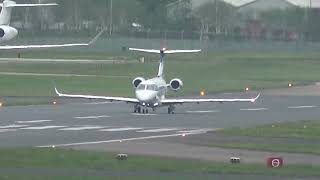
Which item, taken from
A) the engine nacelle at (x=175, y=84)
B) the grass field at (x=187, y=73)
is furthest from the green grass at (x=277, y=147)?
the grass field at (x=187, y=73)

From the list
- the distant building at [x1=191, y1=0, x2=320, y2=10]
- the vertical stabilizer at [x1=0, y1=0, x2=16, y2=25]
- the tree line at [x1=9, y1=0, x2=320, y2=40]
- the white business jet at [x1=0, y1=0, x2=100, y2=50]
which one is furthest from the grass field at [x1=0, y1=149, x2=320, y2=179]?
the distant building at [x1=191, y1=0, x2=320, y2=10]

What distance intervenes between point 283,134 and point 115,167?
16000mm

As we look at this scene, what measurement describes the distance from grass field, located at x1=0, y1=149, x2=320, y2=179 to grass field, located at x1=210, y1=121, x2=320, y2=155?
20.3ft

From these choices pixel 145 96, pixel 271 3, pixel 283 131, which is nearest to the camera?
pixel 283 131

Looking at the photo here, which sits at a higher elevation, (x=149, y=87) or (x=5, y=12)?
(x=5, y=12)

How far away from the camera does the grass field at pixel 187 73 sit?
93.1 meters

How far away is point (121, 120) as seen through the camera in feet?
213

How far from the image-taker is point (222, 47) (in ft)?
487

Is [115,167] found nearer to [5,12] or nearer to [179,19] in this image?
[5,12]

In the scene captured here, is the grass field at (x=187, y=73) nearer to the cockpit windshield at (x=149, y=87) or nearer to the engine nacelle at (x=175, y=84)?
the engine nacelle at (x=175, y=84)

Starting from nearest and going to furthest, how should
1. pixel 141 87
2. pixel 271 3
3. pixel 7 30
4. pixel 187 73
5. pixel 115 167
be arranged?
pixel 115 167 < pixel 141 87 < pixel 7 30 < pixel 187 73 < pixel 271 3

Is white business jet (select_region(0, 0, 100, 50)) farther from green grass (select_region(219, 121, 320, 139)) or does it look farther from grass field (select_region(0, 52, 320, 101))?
green grass (select_region(219, 121, 320, 139))

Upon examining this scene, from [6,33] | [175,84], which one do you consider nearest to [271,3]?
[6,33]

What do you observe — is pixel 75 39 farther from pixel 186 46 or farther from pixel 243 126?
pixel 243 126
